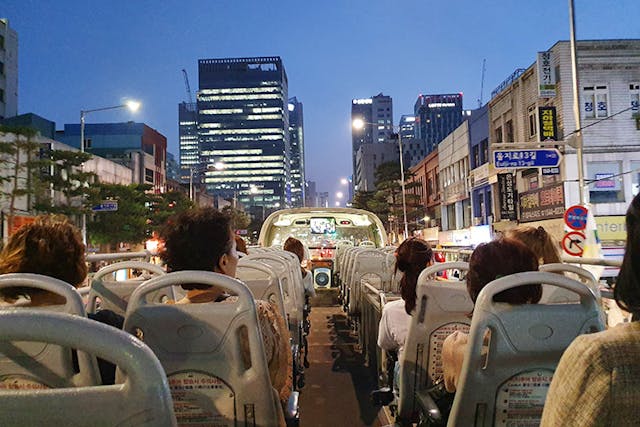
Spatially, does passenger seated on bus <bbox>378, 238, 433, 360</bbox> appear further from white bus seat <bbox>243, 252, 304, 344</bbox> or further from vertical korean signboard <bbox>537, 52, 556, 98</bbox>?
vertical korean signboard <bbox>537, 52, 556, 98</bbox>

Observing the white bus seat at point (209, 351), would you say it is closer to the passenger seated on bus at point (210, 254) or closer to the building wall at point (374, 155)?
the passenger seated on bus at point (210, 254)

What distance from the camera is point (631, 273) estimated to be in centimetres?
125

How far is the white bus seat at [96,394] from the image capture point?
1.09 metres

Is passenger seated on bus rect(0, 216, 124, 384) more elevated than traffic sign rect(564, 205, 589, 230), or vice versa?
traffic sign rect(564, 205, 589, 230)

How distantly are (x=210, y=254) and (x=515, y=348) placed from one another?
1634 mm

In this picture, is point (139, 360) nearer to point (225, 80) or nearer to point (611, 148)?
point (611, 148)

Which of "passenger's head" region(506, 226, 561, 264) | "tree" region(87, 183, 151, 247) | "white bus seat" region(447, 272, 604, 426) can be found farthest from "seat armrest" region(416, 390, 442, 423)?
"tree" region(87, 183, 151, 247)

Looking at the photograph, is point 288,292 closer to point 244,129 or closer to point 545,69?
point 545,69

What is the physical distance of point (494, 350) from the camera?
2.22m

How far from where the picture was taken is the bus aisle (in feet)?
16.9

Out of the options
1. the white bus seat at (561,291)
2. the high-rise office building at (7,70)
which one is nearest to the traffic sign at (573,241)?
the white bus seat at (561,291)

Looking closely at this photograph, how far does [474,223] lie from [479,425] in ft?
114

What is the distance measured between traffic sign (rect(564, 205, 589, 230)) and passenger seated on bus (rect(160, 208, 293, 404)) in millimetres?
10171

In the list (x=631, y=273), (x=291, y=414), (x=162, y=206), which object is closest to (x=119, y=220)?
(x=162, y=206)
